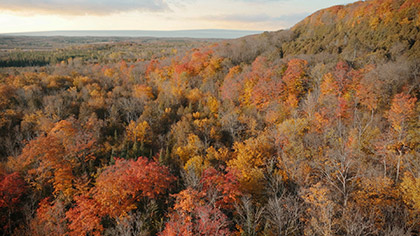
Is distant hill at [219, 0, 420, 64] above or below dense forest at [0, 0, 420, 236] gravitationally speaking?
above

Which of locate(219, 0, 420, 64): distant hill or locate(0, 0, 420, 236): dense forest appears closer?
locate(0, 0, 420, 236): dense forest

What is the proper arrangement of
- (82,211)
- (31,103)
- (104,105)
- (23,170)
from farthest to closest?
(104,105) → (31,103) → (23,170) → (82,211)

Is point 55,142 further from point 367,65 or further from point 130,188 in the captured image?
point 367,65

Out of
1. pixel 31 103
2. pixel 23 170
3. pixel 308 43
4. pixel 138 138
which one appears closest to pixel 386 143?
pixel 138 138

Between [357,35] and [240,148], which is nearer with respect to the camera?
[240,148]

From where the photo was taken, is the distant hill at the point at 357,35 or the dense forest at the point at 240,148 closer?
the dense forest at the point at 240,148

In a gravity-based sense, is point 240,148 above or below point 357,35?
below

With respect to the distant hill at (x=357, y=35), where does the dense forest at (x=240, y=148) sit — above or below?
below

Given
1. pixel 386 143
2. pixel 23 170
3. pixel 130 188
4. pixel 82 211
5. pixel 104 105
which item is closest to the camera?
pixel 82 211
